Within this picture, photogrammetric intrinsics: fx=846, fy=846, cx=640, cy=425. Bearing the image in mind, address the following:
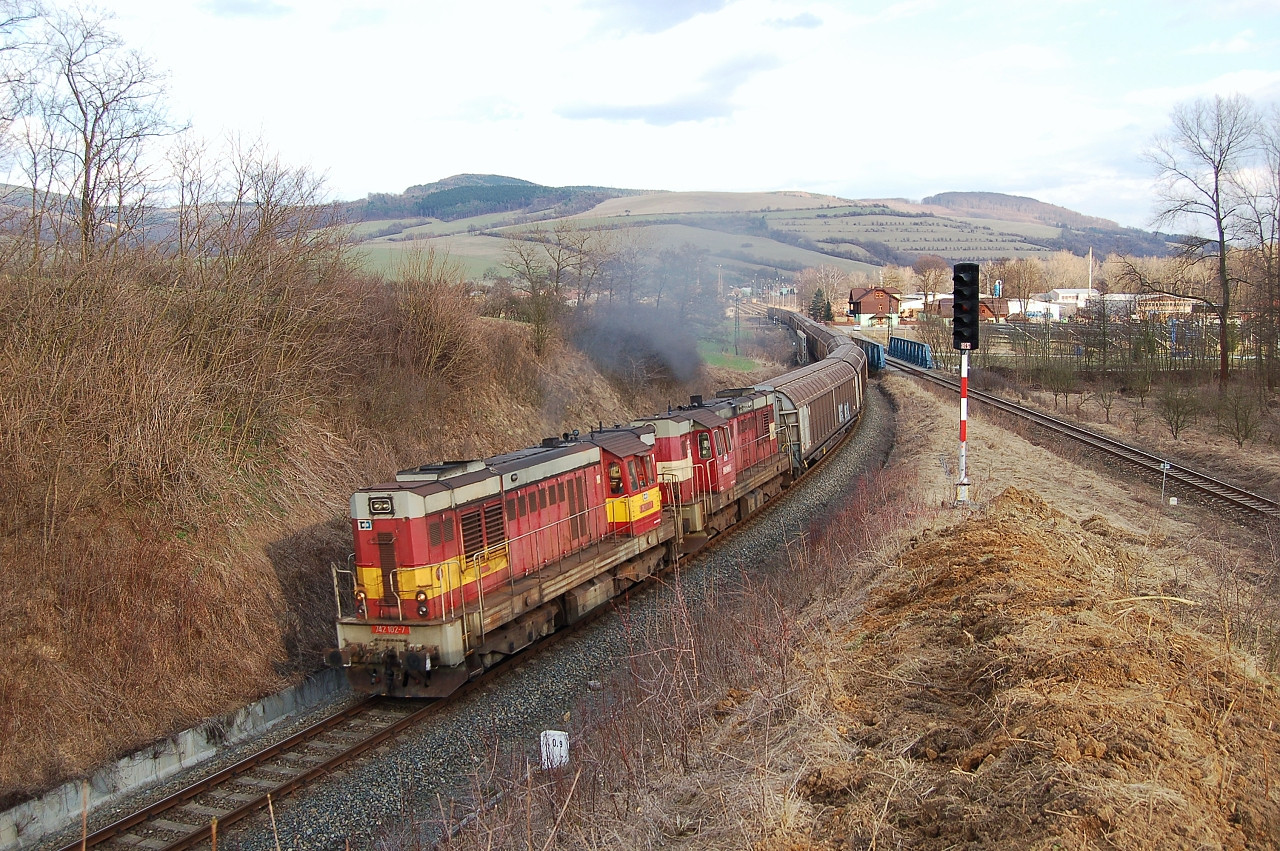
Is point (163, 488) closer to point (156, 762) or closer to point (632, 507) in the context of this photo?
point (156, 762)

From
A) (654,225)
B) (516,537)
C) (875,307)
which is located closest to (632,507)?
(516,537)

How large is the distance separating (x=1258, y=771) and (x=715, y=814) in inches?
148

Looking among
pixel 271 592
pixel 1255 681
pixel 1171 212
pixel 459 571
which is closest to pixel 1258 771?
pixel 1255 681

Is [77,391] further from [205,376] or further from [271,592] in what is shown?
[271,592]

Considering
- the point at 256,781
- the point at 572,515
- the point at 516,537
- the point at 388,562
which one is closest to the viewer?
the point at 256,781

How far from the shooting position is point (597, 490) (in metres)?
16.5

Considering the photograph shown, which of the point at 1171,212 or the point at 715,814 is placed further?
the point at 1171,212

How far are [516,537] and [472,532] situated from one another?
1107 mm

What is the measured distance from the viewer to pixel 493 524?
13500mm

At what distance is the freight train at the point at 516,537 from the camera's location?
12055 mm

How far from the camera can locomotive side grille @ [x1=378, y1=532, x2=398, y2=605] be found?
39.9 ft

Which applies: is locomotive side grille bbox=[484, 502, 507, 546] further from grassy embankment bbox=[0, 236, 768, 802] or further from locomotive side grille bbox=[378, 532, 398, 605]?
grassy embankment bbox=[0, 236, 768, 802]

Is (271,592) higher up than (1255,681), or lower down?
lower down

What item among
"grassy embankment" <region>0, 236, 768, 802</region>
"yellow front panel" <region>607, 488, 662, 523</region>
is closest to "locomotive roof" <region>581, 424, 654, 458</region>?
"yellow front panel" <region>607, 488, 662, 523</region>
